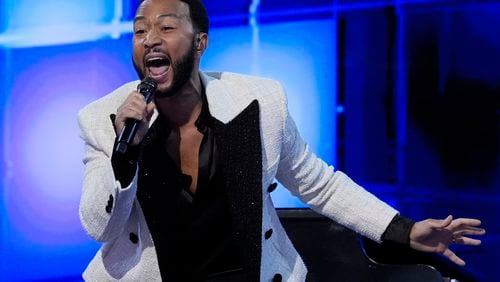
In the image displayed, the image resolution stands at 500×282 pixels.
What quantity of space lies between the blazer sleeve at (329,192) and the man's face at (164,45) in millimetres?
227

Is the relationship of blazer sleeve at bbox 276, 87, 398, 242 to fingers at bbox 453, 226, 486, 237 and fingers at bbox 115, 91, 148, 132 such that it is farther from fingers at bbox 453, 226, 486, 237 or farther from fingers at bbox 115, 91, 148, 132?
fingers at bbox 115, 91, 148, 132

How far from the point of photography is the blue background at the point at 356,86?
2516 millimetres

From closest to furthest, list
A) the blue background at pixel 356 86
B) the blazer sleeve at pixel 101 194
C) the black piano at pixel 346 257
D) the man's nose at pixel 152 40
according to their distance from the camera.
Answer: the blazer sleeve at pixel 101 194
the man's nose at pixel 152 40
the black piano at pixel 346 257
the blue background at pixel 356 86

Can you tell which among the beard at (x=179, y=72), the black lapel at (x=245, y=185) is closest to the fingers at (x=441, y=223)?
the black lapel at (x=245, y=185)

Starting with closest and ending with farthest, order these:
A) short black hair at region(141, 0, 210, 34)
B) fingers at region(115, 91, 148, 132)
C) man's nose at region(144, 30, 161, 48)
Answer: fingers at region(115, 91, 148, 132) → man's nose at region(144, 30, 161, 48) → short black hair at region(141, 0, 210, 34)

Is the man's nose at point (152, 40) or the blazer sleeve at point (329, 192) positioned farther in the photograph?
the blazer sleeve at point (329, 192)

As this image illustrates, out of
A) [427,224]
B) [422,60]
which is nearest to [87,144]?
[427,224]

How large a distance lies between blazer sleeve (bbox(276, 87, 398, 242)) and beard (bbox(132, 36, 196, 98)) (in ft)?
0.68

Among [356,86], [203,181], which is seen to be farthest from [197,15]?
[356,86]

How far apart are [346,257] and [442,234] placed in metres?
0.38

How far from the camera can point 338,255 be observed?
1.72 meters

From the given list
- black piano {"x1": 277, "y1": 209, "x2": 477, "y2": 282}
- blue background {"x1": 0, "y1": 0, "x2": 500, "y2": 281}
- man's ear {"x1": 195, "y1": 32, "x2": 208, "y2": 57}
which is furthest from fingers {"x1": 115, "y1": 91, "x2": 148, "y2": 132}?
blue background {"x1": 0, "y1": 0, "x2": 500, "y2": 281}

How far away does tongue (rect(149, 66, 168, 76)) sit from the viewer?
129 centimetres

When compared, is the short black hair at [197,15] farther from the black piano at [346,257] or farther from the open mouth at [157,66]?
the black piano at [346,257]
